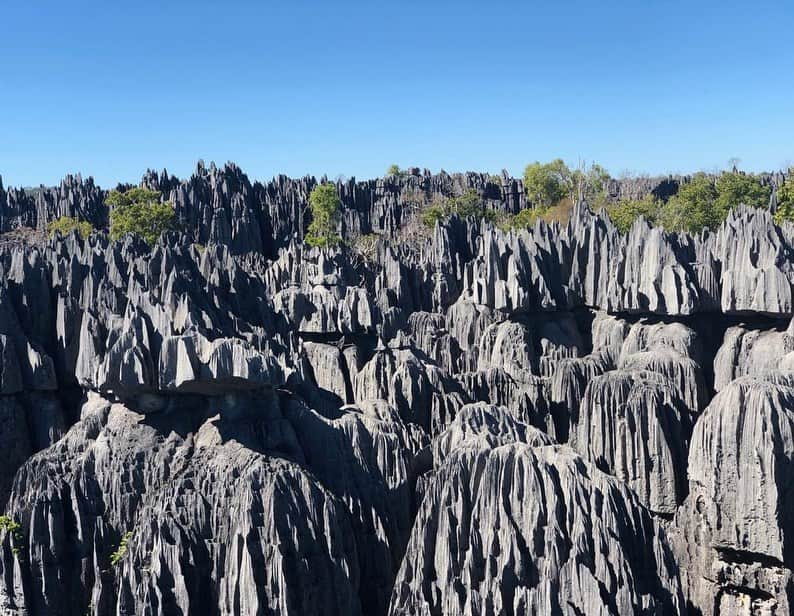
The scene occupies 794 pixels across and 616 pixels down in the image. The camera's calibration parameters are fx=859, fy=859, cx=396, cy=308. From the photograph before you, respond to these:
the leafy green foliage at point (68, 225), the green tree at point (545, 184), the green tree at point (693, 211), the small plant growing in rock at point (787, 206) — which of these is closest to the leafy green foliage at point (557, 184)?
the green tree at point (545, 184)

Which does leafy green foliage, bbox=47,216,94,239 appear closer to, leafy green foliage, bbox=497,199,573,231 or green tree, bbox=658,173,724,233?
leafy green foliage, bbox=497,199,573,231

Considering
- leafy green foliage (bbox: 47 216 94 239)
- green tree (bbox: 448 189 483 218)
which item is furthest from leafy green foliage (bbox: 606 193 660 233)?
leafy green foliage (bbox: 47 216 94 239)

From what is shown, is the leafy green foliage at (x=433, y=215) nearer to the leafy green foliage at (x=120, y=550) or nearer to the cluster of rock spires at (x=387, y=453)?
the cluster of rock spires at (x=387, y=453)

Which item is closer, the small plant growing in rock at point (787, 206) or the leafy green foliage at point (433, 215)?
the small plant growing in rock at point (787, 206)

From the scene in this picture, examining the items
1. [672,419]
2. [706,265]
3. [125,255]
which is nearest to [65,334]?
[125,255]

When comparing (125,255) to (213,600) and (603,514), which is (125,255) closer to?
(213,600)

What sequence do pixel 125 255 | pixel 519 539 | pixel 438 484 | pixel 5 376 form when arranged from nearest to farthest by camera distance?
pixel 519 539
pixel 438 484
pixel 5 376
pixel 125 255

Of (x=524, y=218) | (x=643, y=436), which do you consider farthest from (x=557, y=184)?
(x=643, y=436)
